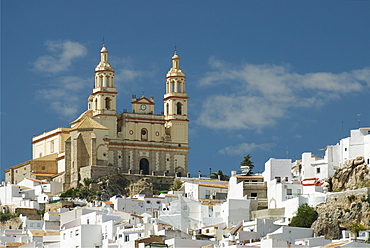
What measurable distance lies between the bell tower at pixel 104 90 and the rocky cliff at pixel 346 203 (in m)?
32.1

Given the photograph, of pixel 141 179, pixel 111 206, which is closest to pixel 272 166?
pixel 111 206

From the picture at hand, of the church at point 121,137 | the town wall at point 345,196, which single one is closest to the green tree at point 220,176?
the church at point 121,137

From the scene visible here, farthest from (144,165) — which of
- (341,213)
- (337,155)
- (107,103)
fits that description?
(341,213)

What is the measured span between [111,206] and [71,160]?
656 inches

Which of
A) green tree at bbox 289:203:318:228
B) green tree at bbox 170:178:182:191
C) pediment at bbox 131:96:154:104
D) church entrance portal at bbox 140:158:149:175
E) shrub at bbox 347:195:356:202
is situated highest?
pediment at bbox 131:96:154:104

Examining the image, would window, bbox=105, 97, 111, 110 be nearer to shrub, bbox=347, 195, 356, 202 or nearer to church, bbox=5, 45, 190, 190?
church, bbox=5, 45, 190, 190

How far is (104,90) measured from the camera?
12606cm

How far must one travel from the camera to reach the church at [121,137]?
121500mm

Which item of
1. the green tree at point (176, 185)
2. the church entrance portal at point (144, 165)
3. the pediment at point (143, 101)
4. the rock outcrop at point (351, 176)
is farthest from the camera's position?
the pediment at point (143, 101)

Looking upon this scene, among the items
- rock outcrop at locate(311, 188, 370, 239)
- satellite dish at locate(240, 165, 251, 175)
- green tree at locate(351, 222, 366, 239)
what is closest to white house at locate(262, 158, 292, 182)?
satellite dish at locate(240, 165, 251, 175)

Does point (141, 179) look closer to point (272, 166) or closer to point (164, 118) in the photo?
point (164, 118)

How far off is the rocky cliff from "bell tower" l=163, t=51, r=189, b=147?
29752 millimetres

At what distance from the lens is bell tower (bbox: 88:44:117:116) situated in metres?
125

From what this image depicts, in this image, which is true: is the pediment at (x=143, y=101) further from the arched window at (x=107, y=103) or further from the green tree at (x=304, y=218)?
the green tree at (x=304, y=218)
